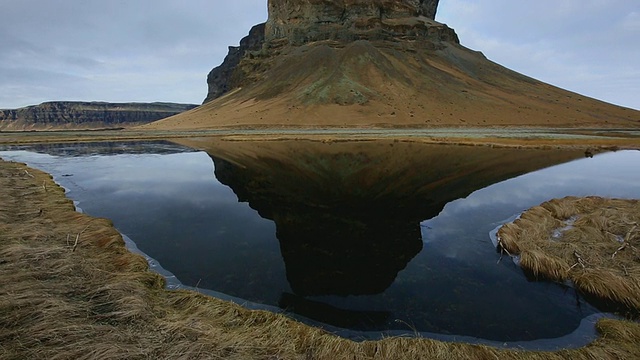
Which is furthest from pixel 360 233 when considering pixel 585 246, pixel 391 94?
pixel 391 94

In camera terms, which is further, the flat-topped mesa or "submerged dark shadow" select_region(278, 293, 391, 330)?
the flat-topped mesa

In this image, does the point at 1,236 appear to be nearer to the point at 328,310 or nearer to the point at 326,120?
the point at 328,310

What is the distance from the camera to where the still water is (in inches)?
327

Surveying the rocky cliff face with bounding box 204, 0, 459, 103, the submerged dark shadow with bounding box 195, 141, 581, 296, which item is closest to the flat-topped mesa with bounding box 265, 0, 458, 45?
the rocky cliff face with bounding box 204, 0, 459, 103

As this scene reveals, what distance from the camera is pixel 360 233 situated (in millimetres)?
13805

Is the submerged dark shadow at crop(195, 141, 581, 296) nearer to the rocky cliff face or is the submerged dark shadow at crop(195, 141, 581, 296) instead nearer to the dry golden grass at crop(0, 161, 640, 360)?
the dry golden grass at crop(0, 161, 640, 360)

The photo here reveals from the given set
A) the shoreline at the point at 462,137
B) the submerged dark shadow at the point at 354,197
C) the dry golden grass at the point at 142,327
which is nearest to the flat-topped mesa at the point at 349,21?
the shoreline at the point at 462,137

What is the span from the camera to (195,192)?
73.8 feet

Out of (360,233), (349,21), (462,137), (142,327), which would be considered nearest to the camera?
(142,327)

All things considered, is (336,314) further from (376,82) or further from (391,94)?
(376,82)

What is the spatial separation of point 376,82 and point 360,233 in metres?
115

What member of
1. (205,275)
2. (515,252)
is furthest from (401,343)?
(515,252)

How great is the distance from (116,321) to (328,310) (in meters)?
4.55

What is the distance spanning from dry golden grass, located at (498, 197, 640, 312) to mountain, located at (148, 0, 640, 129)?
8293 centimetres
